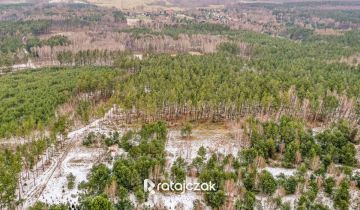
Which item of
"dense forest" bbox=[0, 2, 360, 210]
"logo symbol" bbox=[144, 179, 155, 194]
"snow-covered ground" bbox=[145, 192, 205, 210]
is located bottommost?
"snow-covered ground" bbox=[145, 192, 205, 210]

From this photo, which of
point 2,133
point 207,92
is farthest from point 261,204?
point 2,133

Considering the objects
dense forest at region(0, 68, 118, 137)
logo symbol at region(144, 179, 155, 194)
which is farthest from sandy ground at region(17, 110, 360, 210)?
dense forest at region(0, 68, 118, 137)

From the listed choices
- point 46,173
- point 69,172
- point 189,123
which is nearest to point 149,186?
point 69,172

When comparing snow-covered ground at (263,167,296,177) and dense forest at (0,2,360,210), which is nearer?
dense forest at (0,2,360,210)

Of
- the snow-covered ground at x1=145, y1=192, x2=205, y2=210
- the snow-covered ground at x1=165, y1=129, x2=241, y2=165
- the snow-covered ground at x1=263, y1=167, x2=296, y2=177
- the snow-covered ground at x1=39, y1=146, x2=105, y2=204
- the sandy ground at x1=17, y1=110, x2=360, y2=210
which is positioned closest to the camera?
the snow-covered ground at x1=145, y1=192, x2=205, y2=210

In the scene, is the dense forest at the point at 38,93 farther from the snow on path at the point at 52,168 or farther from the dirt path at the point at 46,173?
the snow on path at the point at 52,168

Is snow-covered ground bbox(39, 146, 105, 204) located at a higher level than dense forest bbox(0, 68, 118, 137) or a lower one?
lower

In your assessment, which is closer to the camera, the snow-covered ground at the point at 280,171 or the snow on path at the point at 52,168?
the snow on path at the point at 52,168

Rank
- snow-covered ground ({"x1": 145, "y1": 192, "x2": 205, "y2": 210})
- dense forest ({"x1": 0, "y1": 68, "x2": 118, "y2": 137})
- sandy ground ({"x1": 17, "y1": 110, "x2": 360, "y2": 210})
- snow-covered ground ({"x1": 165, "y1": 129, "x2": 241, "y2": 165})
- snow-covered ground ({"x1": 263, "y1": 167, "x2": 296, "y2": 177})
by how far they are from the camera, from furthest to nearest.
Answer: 1. dense forest ({"x1": 0, "y1": 68, "x2": 118, "y2": 137})
2. snow-covered ground ({"x1": 165, "y1": 129, "x2": 241, "y2": 165})
3. snow-covered ground ({"x1": 263, "y1": 167, "x2": 296, "y2": 177})
4. sandy ground ({"x1": 17, "y1": 110, "x2": 360, "y2": 210})
5. snow-covered ground ({"x1": 145, "y1": 192, "x2": 205, "y2": 210})

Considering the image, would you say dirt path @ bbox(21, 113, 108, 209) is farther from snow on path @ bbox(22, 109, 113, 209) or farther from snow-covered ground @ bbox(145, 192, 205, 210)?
snow-covered ground @ bbox(145, 192, 205, 210)

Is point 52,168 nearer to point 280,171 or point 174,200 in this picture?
point 174,200

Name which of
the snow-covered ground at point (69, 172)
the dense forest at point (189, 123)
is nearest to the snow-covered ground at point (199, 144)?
the dense forest at point (189, 123)

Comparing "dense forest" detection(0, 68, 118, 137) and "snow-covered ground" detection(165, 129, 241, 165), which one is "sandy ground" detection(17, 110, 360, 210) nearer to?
"snow-covered ground" detection(165, 129, 241, 165)
